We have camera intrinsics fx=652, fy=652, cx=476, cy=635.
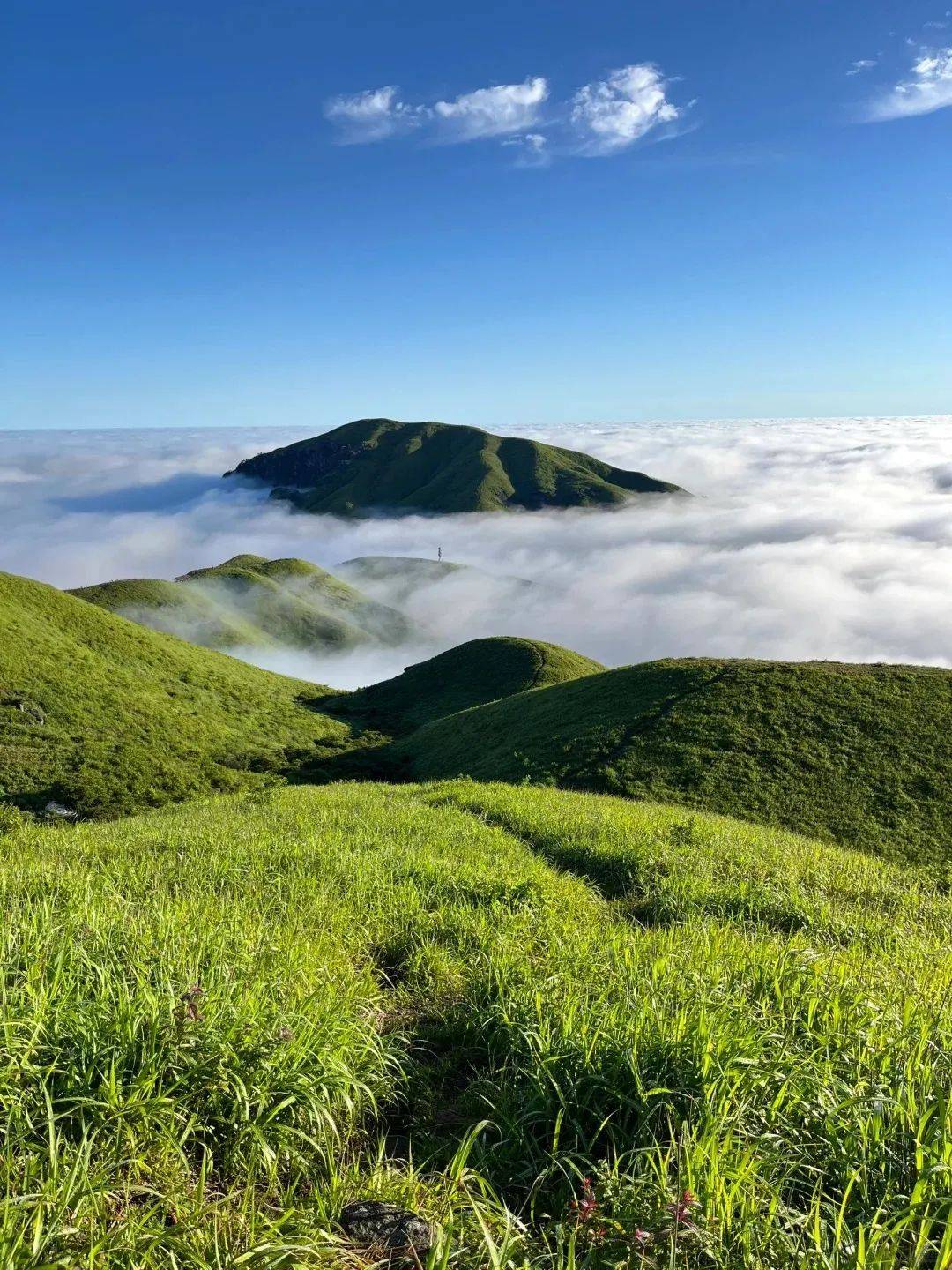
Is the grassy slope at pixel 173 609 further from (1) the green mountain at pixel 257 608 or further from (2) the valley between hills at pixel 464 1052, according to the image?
(2) the valley between hills at pixel 464 1052

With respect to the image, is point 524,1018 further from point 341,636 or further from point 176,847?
point 341,636

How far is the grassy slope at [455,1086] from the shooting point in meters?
2.90

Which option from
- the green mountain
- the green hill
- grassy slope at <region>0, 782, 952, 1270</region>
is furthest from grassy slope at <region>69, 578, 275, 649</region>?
grassy slope at <region>0, 782, 952, 1270</region>

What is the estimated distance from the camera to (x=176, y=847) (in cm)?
1030

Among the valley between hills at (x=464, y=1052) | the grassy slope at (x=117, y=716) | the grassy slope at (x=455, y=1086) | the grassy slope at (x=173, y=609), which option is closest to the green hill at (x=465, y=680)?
the grassy slope at (x=117, y=716)

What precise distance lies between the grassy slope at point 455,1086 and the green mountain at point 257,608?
4606 inches

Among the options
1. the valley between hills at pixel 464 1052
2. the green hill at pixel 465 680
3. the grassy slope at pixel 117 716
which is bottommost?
the green hill at pixel 465 680

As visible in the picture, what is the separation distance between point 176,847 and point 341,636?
15365 cm

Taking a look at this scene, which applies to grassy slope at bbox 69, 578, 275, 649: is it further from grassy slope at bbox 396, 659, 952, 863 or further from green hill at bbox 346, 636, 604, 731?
grassy slope at bbox 396, 659, 952, 863

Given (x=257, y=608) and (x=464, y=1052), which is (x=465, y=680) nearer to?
(x=257, y=608)

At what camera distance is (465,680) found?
95.5 metres

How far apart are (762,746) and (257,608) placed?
12781 centimetres

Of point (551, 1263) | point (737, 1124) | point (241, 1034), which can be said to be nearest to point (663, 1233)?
point (551, 1263)

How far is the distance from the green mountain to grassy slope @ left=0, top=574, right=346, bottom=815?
48.7 m
